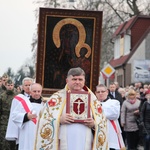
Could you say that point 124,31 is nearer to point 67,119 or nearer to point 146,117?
point 146,117

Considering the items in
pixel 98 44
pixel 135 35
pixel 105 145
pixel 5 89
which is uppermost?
pixel 135 35

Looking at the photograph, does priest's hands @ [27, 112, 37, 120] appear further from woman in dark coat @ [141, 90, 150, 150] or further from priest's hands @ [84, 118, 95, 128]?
woman in dark coat @ [141, 90, 150, 150]

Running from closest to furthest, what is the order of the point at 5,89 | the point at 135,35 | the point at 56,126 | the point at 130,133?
the point at 56,126
the point at 5,89
the point at 130,133
the point at 135,35

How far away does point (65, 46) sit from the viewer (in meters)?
14.6

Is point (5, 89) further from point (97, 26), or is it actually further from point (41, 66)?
point (97, 26)

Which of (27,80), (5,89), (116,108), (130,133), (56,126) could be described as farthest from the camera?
(130,133)

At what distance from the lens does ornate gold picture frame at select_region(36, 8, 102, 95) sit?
14.6 metres

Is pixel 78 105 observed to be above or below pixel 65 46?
below

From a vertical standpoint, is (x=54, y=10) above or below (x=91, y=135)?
above

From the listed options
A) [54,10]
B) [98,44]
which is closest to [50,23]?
[54,10]

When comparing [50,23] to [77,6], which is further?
[77,6]

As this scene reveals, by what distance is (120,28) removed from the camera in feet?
188

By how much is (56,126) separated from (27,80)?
163 inches

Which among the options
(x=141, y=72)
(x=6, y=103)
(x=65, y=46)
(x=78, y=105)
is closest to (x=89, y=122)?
(x=78, y=105)
